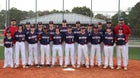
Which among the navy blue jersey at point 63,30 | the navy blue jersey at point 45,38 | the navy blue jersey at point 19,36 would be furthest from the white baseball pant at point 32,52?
the navy blue jersey at point 63,30

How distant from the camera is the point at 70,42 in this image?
35.6 ft

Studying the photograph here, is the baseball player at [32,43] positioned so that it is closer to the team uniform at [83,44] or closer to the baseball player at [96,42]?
the team uniform at [83,44]

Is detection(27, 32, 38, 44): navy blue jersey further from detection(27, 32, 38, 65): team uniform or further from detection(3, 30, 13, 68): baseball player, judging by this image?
detection(3, 30, 13, 68): baseball player

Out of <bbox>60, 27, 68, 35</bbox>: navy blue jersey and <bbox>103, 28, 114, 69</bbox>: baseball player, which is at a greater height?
<bbox>60, 27, 68, 35</bbox>: navy blue jersey

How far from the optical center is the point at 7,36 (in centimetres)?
1079

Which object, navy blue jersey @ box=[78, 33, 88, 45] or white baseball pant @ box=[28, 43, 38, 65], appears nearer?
navy blue jersey @ box=[78, 33, 88, 45]

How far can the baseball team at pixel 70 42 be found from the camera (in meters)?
10.6

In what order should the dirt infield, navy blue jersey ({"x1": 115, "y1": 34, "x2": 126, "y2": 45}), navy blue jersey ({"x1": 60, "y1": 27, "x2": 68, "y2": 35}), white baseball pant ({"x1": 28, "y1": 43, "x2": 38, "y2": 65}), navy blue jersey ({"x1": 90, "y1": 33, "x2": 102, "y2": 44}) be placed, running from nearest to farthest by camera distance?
the dirt infield, navy blue jersey ({"x1": 115, "y1": 34, "x2": 126, "y2": 45}), navy blue jersey ({"x1": 90, "y1": 33, "x2": 102, "y2": 44}), white baseball pant ({"x1": 28, "y1": 43, "x2": 38, "y2": 65}), navy blue jersey ({"x1": 60, "y1": 27, "x2": 68, "y2": 35})

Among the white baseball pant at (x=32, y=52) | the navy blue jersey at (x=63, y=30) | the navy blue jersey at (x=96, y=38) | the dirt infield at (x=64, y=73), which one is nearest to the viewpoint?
the dirt infield at (x=64, y=73)

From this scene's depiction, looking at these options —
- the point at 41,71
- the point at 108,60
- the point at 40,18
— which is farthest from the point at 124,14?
the point at 41,71

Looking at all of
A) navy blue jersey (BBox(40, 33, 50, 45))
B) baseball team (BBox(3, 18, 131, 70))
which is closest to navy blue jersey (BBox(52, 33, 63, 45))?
baseball team (BBox(3, 18, 131, 70))

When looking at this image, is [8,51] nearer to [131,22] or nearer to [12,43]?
[12,43]

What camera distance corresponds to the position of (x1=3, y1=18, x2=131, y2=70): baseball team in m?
10.6

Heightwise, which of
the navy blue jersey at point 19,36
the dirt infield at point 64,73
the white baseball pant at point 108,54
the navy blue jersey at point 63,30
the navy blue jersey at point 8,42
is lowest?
the dirt infield at point 64,73
